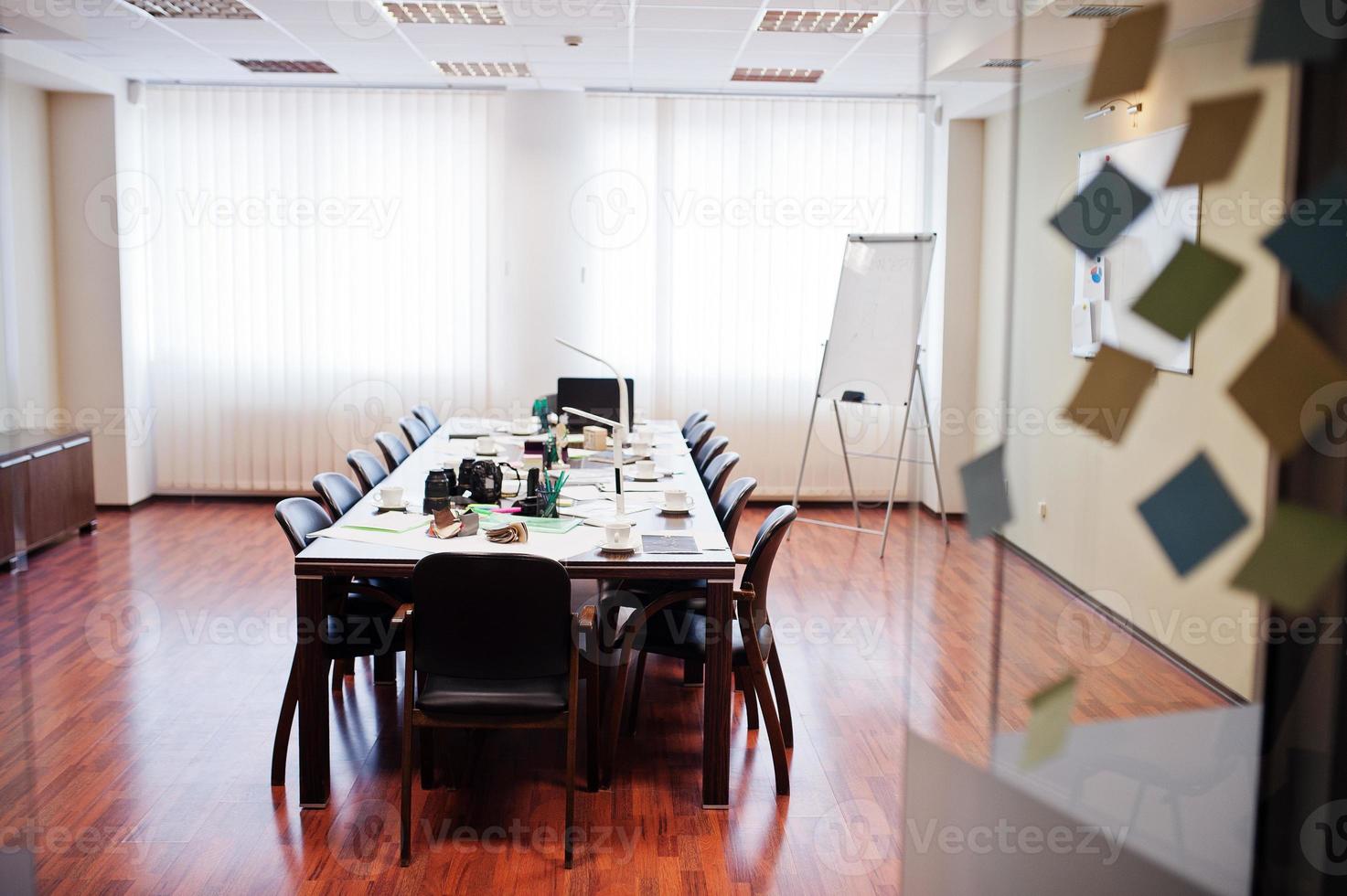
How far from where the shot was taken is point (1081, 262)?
2.49ft

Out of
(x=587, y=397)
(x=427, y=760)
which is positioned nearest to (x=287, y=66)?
(x=587, y=397)

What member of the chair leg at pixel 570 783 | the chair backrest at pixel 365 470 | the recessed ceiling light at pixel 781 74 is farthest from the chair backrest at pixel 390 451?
the recessed ceiling light at pixel 781 74

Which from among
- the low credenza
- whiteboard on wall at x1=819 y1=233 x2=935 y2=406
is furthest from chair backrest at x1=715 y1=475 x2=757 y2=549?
the low credenza

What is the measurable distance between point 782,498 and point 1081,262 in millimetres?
7795

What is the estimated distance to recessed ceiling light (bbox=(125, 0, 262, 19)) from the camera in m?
5.77

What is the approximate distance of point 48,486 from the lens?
664 cm

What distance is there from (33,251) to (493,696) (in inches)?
238

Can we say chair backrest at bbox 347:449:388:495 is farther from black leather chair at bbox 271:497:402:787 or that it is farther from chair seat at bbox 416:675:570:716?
chair seat at bbox 416:675:570:716

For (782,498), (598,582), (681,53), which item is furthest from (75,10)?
(782,498)

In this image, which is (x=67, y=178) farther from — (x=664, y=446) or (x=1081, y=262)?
(x=1081, y=262)

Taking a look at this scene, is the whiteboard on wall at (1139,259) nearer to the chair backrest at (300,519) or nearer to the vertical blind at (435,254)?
the chair backrest at (300,519)

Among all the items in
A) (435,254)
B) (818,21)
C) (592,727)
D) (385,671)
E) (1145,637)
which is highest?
(818,21)

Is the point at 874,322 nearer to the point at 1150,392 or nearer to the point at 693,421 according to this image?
the point at 693,421

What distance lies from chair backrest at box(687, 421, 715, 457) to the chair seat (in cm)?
299
